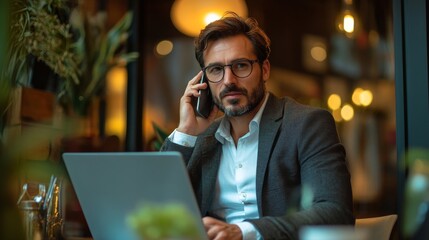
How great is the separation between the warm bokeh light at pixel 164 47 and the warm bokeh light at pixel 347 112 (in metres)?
2.02

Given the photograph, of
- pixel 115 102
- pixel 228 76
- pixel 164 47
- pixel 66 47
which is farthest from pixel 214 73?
pixel 164 47

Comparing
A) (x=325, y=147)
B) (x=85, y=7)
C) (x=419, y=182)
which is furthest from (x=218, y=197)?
(x=85, y=7)

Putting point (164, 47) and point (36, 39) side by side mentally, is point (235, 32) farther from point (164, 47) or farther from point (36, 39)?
point (164, 47)

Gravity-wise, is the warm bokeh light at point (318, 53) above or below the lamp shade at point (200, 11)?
above

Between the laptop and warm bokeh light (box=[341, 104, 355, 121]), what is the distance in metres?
4.83

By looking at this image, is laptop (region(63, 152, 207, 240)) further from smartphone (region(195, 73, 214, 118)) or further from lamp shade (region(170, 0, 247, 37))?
lamp shade (region(170, 0, 247, 37))

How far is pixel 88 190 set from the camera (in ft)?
5.13

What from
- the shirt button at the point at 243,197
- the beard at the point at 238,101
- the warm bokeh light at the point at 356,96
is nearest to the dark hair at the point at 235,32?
the beard at the point at 238,101

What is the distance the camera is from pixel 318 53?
246 inches

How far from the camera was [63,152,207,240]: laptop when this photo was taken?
133 cm

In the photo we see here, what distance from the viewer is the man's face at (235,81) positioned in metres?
2.13

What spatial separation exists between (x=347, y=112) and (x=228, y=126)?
4.22 meters

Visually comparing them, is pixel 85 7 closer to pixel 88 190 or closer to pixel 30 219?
pixel 30 219

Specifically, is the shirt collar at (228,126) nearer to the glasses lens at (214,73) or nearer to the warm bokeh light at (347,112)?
the glasses lens at (214,73)
